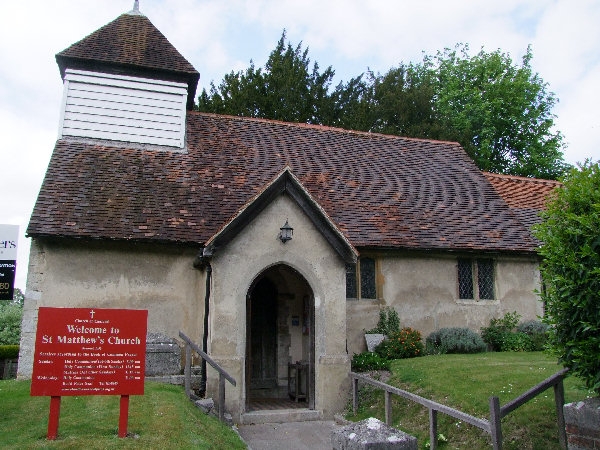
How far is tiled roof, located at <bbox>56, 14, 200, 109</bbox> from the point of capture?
58.5 ft

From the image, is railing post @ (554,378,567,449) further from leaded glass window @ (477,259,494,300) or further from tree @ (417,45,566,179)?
tree @ (417,45,566,179)

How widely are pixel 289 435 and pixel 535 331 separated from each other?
8969mm

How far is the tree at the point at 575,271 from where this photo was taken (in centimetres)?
705

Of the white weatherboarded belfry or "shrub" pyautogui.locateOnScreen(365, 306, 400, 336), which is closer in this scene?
the white weatherboarded belfry

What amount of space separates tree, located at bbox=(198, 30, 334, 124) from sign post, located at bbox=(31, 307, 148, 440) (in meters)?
24.4

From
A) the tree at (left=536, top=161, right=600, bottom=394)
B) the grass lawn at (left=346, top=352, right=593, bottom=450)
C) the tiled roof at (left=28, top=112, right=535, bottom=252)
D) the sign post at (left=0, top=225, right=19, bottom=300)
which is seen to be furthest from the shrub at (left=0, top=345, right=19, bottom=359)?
the tree at (left=536, top=161, right=600, bottom=394)

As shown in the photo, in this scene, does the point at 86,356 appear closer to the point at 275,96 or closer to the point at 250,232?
the point at 250,232

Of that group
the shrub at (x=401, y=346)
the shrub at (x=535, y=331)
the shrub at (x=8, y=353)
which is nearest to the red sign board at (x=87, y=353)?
the shrub at (x=401, y=346)

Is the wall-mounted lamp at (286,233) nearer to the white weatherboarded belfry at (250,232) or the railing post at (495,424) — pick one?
the white weatherboarded belfry at (250,232)

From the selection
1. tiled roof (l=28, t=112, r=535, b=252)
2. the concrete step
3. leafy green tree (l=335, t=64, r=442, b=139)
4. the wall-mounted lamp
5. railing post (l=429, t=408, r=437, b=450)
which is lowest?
the concrete step

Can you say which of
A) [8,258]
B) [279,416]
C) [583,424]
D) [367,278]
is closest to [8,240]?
[8,258]

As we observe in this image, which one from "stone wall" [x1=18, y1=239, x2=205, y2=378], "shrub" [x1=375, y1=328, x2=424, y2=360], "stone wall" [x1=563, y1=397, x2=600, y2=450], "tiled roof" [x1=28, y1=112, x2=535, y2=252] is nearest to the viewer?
"stone wall" [x1=563, y1=397, x2=600, y2=450]

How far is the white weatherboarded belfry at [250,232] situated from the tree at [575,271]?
5.74 m

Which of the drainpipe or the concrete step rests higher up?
the drainpipe
